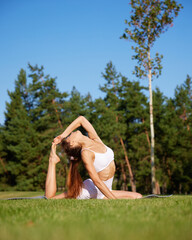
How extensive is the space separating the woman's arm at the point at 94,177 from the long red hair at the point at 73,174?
476mm

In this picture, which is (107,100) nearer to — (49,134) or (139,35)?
(49,134)

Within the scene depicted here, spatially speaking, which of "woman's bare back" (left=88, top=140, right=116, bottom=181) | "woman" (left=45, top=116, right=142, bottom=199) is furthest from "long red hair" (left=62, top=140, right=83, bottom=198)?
"woman's bare back" (left=88, top=140, right=116, bottom=181)

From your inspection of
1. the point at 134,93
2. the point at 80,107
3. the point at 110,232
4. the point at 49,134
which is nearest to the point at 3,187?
the point at 49,134

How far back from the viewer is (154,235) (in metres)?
1.64

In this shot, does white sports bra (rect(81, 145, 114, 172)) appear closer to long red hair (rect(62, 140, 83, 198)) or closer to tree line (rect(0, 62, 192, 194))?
long red hair (rect(62, 140, 83, 198))

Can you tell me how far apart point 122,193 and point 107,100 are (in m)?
29.8

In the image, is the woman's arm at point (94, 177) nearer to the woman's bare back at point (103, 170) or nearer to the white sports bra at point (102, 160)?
the white sports bra at point (102, 160)

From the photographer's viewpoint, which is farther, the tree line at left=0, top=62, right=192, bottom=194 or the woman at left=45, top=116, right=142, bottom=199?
the tree line at left=0, top=62, right=192, bottom=194

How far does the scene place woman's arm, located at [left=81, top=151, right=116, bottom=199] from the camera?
4.51m

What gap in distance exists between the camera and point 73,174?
536cm

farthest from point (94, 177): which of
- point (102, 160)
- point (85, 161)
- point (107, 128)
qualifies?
point (107, 128)

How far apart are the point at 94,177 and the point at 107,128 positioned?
2577 cm

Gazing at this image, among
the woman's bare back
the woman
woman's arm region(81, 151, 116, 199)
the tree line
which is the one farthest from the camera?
the tree line

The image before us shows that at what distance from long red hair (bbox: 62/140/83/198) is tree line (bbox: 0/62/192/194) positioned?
81.2ft
